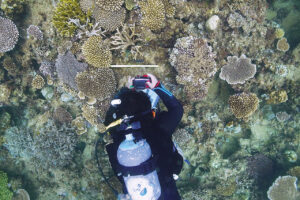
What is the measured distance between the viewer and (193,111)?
17.9 ft

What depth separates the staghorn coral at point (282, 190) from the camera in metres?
6.08

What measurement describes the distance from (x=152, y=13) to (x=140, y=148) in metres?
3.03

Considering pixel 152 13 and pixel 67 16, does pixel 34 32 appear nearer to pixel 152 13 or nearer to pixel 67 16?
pixel 67 16

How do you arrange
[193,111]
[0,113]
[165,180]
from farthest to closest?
[0,113], [193,111], [165,180]

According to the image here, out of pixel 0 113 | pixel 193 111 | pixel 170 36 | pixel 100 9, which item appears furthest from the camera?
pixel 0 113

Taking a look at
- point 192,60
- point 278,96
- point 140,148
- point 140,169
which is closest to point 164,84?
point 192,60

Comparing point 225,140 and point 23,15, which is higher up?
point 23,15

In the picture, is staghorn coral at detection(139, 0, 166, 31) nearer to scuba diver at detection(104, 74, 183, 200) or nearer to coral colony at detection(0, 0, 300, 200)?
coral colony at detection(0, 0, 300, 200)

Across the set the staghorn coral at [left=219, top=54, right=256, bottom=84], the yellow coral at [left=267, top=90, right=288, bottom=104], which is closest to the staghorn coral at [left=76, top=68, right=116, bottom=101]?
the staghorn coral at [left=219, top=54, right=256, bottom=84]

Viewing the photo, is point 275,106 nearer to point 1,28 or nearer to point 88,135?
point 88,135

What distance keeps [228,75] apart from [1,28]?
536 cm

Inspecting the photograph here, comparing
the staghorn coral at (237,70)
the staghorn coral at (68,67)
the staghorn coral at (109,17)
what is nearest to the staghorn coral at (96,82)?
the staghorn coral at (68,67)

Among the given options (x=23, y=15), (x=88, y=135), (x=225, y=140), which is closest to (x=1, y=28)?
(x=23, y=15)

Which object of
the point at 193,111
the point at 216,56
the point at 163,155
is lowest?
the point at 193,111
